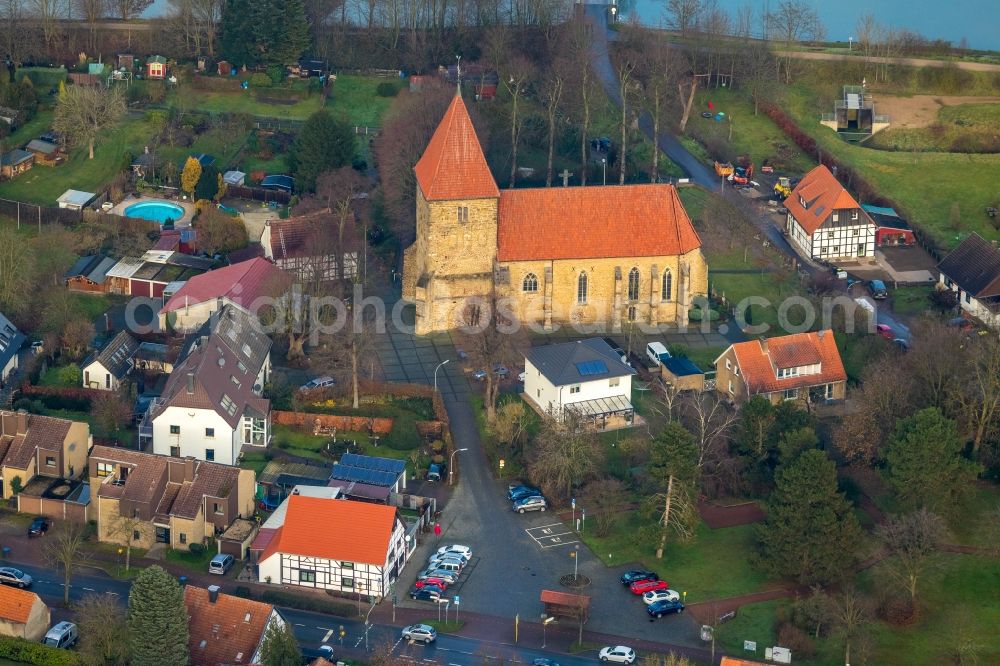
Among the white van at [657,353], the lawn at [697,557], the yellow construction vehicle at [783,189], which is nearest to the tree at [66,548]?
the lawn at [697,557]

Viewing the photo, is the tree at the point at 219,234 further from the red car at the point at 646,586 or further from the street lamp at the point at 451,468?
the red car at the point at 646,586

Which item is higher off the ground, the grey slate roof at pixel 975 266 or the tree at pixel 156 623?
the grey slate roof at pixel 975 266

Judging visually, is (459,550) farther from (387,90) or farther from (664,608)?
(387,90)

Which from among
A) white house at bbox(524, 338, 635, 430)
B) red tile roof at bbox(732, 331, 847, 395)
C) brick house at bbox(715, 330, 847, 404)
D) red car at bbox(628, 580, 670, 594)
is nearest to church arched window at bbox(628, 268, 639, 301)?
brick house at bbox(715, 330, 847, 404)

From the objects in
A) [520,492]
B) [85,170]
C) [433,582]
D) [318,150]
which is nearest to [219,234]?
[318,150]

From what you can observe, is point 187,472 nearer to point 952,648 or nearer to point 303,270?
point 303,270

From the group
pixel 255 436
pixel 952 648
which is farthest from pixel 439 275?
pixel 952 648

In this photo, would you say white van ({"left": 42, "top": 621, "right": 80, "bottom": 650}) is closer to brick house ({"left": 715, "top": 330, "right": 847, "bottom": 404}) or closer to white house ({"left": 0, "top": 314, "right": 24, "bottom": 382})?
white house ({"left": 0, "top": 314, "right": 24, "bottom": 382})
